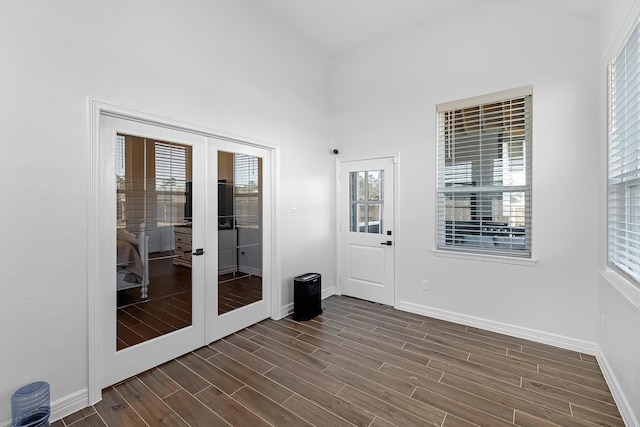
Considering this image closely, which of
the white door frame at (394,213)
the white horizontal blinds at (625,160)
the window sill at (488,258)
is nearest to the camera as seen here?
the white horizontal blinds at (625,160)

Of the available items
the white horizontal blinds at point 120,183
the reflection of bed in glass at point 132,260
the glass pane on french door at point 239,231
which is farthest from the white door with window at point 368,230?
the white horizontal blinds at point 120,183

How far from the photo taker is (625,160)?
2197mm

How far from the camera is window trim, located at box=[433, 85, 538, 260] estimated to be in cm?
321

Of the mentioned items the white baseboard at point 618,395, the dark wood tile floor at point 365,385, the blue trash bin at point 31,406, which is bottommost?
the dark wood tile floor at point 365,385

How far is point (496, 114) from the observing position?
134 inches

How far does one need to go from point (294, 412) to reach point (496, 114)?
11.4 ft

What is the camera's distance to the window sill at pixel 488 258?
3211 mm

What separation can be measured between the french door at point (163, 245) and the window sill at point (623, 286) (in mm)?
3199

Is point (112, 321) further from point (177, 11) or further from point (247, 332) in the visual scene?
point (177, 11)

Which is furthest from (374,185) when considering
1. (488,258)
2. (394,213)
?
(488,258)

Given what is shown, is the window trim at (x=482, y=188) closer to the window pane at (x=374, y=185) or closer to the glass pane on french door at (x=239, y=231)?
the window pane at (x=374, y=185)

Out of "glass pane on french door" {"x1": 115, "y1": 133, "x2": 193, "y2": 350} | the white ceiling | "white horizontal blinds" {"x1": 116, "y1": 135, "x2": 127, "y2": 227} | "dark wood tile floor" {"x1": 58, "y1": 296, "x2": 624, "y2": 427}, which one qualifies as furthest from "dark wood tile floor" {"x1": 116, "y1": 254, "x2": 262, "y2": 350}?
the white ceiling

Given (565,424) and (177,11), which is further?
(177,11)

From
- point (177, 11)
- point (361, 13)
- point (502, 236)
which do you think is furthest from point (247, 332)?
point (361, 13)
